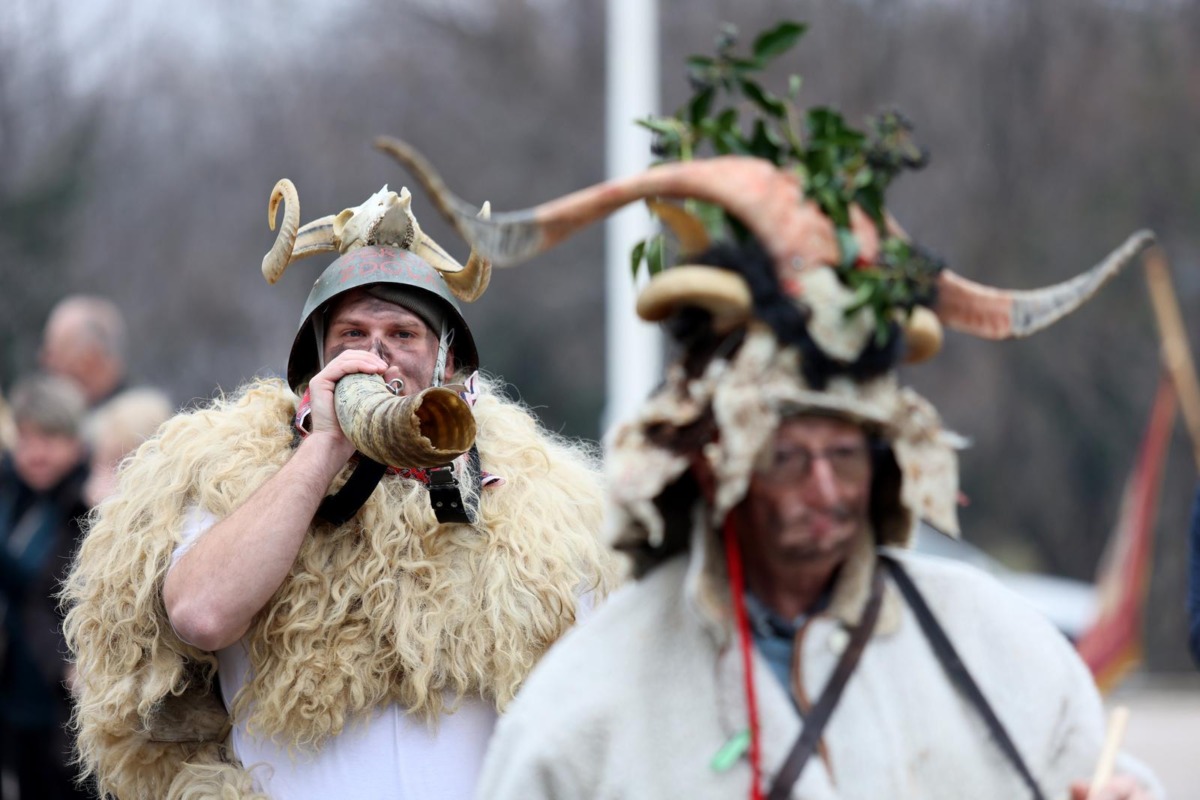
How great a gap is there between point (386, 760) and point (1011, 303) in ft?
5.23

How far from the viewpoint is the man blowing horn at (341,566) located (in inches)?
139

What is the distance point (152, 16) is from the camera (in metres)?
20.1

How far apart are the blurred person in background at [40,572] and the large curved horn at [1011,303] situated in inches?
179

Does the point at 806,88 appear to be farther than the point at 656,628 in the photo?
Yes

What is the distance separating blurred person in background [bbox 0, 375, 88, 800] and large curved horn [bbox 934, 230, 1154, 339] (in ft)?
14.9

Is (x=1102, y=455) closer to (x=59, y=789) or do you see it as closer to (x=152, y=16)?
(x=152, y=16)

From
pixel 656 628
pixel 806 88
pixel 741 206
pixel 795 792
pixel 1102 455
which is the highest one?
pixel 806 88

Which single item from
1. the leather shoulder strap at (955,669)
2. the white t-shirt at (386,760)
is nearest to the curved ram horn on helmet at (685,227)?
the leather shoulder strap at (955,669)

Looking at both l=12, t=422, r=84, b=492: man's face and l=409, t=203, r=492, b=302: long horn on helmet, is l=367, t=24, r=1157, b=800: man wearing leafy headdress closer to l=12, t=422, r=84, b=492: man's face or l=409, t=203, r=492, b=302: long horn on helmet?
l=409, t=203, r=492, b=302: long horn on helmet

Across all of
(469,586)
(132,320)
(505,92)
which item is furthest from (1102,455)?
(469,586)

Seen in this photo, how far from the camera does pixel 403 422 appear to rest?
342 centimetres

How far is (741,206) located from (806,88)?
17.0 m

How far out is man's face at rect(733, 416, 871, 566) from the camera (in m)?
2.61

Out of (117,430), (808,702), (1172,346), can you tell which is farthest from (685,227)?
(1172,346)
